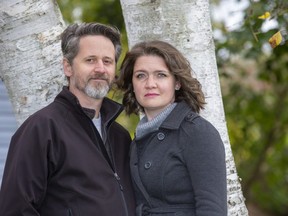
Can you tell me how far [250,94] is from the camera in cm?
852

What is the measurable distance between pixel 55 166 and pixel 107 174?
26cm

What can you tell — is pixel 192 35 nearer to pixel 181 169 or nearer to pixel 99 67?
pixel 99 67

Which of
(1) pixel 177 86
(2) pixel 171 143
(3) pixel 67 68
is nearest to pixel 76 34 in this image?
(3) pixel 67 68

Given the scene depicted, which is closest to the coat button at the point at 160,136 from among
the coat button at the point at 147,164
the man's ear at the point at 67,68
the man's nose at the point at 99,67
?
the coat button at the point at 147,164

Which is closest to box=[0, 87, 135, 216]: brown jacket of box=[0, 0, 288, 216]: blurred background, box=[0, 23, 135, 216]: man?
box=[0, 23, 135, 216]: man

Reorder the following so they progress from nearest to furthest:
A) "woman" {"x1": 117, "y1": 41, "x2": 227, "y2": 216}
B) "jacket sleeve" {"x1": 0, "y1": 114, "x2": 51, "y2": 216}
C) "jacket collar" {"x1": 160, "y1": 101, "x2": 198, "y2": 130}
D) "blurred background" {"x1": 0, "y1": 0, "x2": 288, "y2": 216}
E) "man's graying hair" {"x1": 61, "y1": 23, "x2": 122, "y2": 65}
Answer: "jacket sleeve" {"x1": 0, "y1": 114, "x2": 51, "y2": 216} < "woman" {"x1": 117, "y1": 41, "x2": 227, "y2": 216} < "jacket collar" {"x1": 160, "y1": 101, "x2": 198, "y2": 130} < "man's graying hair" {"x1": 61, "y1": 23, "x2": 122, "y2": 65} < "blurred background" {"x1": 0, "y1": 0, "x2": 288, "y2": 216}

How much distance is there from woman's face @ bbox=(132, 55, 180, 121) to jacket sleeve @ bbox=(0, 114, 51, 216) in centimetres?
52

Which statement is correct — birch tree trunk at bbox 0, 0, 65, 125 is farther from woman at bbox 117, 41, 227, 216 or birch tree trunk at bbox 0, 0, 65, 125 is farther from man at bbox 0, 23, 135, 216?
woman at bbox 117, 41, 227, 216

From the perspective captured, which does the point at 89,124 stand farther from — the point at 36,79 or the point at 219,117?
the point at 219,117

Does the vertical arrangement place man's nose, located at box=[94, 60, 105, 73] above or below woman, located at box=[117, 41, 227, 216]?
above

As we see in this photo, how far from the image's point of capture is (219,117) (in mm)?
3354

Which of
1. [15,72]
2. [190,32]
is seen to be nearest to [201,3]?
[190,32]

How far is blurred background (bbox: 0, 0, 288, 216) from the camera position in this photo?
5.68 meters

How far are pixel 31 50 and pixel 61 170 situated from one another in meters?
0.69
